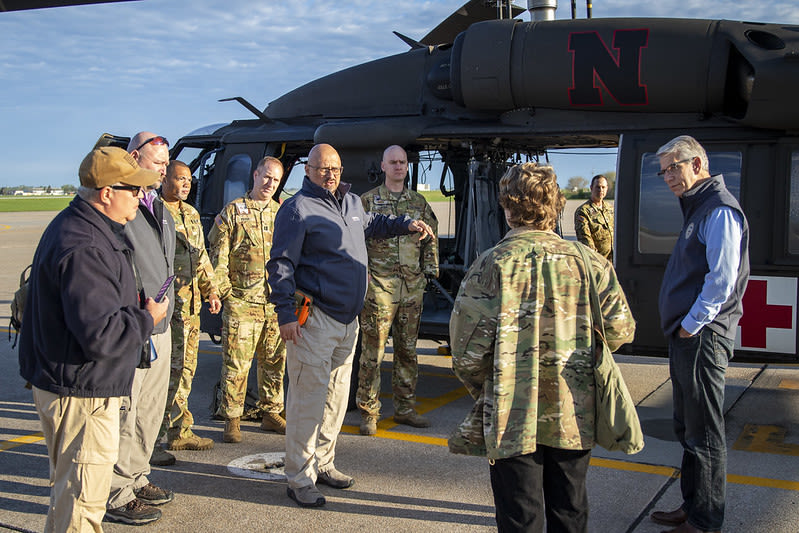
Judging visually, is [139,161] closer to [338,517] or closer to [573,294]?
[338,517]

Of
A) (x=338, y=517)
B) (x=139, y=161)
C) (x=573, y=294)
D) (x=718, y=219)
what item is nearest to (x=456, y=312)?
(x=573, y=294)

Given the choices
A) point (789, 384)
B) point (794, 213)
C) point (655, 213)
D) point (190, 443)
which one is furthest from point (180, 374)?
point (789, 384)

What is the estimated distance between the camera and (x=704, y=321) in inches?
137

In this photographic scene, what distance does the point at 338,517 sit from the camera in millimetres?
4016

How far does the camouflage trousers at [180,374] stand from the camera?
4945 mm

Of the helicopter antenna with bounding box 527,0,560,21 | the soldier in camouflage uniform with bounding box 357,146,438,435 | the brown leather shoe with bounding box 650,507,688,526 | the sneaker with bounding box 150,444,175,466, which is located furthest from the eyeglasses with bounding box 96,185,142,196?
the helicopter antenna with bounding box 527,0,560,21

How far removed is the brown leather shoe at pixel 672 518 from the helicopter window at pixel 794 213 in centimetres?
223

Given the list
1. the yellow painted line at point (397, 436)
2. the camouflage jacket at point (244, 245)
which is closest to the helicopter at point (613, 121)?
the yellow painted line at point (397, 436)

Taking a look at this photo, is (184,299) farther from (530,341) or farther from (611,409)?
(611,409)

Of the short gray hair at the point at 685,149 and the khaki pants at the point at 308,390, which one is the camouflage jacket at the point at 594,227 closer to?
the short gray hair at the point at 685,149

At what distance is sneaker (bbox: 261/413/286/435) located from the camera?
5.55 meters

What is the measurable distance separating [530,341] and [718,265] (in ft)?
4.46

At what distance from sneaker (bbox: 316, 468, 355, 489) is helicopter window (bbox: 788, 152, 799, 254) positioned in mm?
3434

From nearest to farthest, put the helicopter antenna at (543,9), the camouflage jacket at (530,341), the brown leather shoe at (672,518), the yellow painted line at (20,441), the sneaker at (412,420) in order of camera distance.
Result: the camouflage jacket at (530,341)
the brown leather shoe at (672,518)
the yellow painted line at (20,441)
the sneaker at (412,420)
the helicopter antenna at (543,9)
